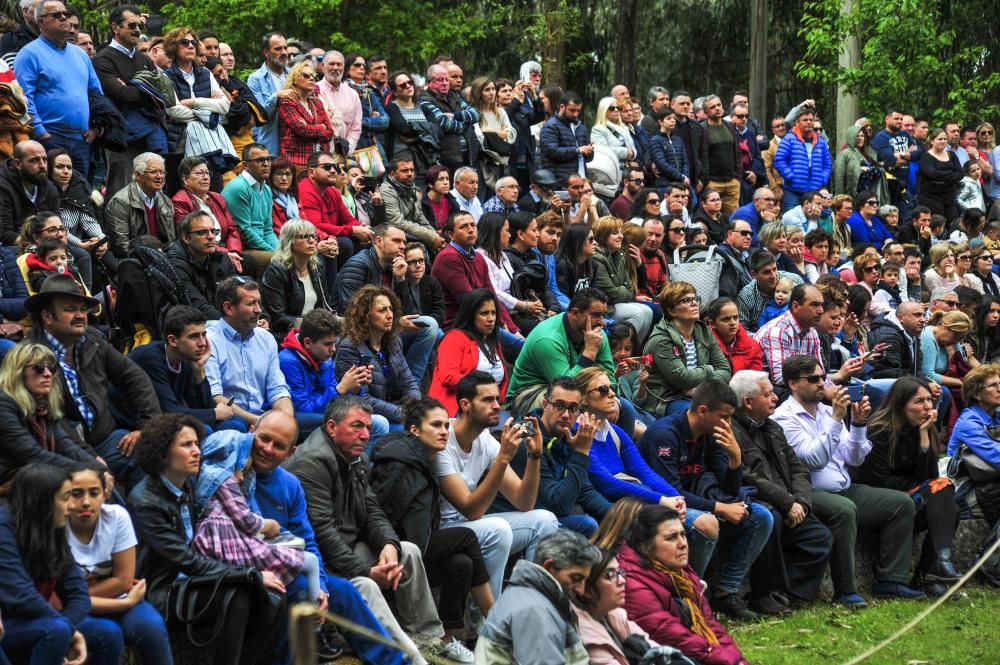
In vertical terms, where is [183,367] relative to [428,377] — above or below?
above

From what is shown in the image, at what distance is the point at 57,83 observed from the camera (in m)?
11.3

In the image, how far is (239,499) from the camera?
7180mm

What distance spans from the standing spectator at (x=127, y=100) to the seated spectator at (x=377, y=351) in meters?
3.21

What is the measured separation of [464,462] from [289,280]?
8.99 feet

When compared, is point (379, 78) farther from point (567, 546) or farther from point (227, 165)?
point (567, 546)

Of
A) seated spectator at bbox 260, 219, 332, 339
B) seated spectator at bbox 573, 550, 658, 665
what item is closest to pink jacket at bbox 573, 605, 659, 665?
seated spectator at bbox 573, 550, 658, 665

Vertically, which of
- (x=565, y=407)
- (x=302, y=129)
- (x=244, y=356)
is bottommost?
(x=565, y=407)

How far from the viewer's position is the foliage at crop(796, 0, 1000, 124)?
2150 cm

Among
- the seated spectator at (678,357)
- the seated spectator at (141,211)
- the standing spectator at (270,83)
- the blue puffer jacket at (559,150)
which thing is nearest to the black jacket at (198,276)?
the seated spectator at (141,211)

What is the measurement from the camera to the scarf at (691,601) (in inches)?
307

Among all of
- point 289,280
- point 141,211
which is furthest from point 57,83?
point 289,280

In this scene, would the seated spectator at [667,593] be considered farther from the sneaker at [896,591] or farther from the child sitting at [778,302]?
the child sitting at [778,302]

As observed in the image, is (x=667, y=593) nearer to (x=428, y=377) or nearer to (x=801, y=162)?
(x=428, y=377)

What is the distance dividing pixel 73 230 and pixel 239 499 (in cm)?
409
